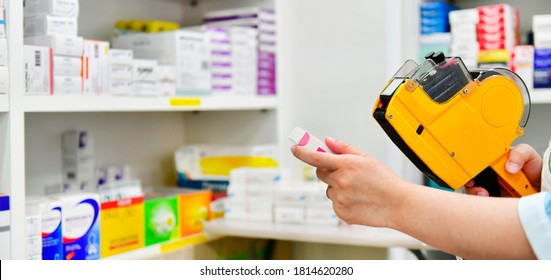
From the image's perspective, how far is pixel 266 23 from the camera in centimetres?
272

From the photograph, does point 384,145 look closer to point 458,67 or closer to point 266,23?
point 266,23

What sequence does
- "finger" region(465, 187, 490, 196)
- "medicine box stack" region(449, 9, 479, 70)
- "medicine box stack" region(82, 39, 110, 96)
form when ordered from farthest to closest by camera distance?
"medicine box stack" region(449, 9, 479, 70) → "medicine box stack" region(82, 39, 110, 96) → "finger" region(465, 187, 490, 196)

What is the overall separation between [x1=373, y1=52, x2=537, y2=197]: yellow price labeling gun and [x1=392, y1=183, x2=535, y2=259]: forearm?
25cm

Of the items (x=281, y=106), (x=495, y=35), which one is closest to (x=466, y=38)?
(x=495, y=35)

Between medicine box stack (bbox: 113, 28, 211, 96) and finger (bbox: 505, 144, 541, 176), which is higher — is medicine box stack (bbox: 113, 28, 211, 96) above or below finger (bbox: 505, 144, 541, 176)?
above

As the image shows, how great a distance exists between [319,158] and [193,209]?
1.35m

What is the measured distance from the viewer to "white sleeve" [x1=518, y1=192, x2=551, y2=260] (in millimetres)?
971

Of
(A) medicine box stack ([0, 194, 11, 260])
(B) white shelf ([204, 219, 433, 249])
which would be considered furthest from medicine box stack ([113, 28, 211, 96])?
(A) medicine box stack ([0, 194, 11, 260])

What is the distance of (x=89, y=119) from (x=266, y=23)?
2.54 feet

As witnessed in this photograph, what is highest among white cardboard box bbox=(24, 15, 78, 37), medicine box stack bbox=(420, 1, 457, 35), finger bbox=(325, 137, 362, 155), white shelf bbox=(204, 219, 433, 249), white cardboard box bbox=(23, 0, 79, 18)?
medicine box stack bbox=(420, 1, 457, 35)

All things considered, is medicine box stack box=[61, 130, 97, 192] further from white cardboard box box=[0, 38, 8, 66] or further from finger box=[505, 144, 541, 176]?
finger box=[505, 144, 541, 176]

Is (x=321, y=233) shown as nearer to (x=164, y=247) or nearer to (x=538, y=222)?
(x=164, y=247)
